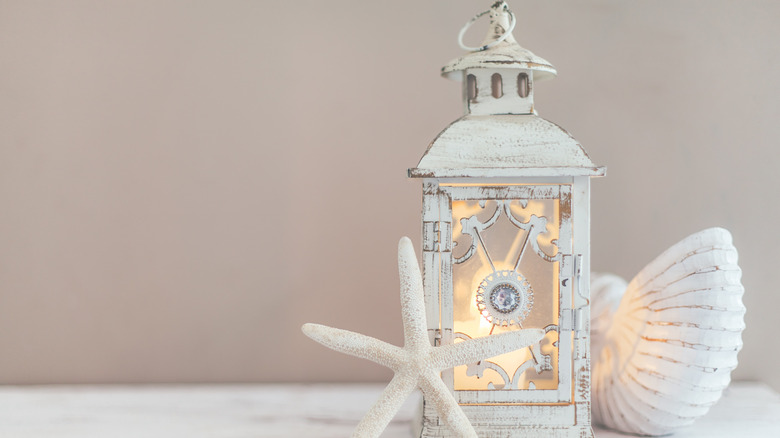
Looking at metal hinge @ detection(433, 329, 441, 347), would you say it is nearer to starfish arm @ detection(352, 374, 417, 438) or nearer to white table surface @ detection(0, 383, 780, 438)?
starfish arm @ detection(352, 374, 417, 438)

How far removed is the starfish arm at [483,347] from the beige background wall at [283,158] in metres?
0.40

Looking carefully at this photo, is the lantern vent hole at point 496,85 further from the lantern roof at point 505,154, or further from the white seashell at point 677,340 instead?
the white seashell at point 677,340

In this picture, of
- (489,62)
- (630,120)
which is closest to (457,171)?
(489,62)

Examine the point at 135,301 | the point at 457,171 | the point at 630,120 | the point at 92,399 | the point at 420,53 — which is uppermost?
the point at 420,53

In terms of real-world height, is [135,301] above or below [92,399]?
above

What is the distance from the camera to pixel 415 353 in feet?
2.34

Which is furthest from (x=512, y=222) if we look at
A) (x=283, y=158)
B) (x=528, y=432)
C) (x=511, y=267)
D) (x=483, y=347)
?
(x=283, y=158)

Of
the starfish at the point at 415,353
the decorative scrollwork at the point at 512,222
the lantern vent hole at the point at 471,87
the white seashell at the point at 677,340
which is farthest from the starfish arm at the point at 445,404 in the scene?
the lantern vent hole at the point at 471,87

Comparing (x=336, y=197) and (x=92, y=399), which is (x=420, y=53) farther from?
(x=92, y=399)

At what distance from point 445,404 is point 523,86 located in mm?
442

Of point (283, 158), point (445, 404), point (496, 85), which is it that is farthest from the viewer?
point (283, 158)

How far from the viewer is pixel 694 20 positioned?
1.08 meters

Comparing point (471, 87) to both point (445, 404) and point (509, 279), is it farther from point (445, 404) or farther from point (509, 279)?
point (445, 404)

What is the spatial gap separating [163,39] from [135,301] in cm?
50
